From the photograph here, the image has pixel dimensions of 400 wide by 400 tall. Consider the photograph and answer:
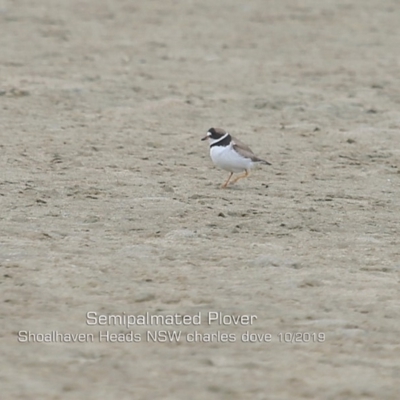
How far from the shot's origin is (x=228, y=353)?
5535 mm

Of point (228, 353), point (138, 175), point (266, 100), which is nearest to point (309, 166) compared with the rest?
point (138, 175)

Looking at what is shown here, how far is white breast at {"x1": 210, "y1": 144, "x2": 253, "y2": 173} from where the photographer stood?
357 inches

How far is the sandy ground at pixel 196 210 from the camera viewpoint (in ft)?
17.8

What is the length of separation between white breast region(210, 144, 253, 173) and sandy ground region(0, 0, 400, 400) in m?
0.16

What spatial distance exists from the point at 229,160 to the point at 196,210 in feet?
3.23

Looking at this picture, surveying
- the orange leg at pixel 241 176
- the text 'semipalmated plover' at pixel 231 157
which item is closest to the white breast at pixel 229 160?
the text 'semipalmated plover' at pixel 231 157

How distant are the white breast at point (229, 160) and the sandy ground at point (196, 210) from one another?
16 cm

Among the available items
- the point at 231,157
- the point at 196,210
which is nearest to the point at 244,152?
the point at 231,157

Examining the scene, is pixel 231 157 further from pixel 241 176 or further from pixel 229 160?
pixel 241 176

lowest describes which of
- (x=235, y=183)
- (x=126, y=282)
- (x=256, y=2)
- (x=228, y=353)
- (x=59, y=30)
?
(x=228, y=353)

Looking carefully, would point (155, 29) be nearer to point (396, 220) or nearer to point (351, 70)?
point (351, 70)

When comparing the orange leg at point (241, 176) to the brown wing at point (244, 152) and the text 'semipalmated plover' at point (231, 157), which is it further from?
the brown wing at point (244, 152)

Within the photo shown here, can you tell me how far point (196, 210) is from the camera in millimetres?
8195

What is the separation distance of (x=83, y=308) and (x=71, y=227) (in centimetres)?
163
